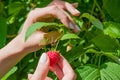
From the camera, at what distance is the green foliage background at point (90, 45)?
3.89 ft

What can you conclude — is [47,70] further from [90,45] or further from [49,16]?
[90,45]

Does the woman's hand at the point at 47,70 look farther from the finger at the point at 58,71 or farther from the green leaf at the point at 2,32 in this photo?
the green leaf at the point at 2,32

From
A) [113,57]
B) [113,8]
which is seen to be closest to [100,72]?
[113,57]

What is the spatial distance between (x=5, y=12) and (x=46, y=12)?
0.73 meters

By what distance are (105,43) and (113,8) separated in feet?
0.98

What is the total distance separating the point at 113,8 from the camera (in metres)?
1.53

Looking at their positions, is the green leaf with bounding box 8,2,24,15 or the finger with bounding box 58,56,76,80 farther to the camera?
the green leaf with bounding box 8,2,24,15

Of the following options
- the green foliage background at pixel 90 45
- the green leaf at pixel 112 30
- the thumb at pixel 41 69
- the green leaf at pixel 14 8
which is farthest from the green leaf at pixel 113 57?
the green leaf at pixel 14 8

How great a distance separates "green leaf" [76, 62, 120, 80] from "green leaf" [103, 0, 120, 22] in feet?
1.07

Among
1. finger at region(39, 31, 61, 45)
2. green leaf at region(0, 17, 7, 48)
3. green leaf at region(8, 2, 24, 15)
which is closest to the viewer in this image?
finger at region(39, 31, 61, 45)

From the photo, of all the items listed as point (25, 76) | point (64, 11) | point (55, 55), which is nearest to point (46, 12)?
point (64, 11)

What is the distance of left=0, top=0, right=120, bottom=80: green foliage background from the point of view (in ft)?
3.89

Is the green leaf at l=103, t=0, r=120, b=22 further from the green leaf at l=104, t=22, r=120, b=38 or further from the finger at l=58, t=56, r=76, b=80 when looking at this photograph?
the finger at l=58, t=56, r=76, b=80

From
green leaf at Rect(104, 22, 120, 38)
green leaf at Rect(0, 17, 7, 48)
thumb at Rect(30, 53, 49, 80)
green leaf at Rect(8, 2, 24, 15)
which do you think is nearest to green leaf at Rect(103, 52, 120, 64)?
green leaf at Rect(104, 22, 120, 38)
